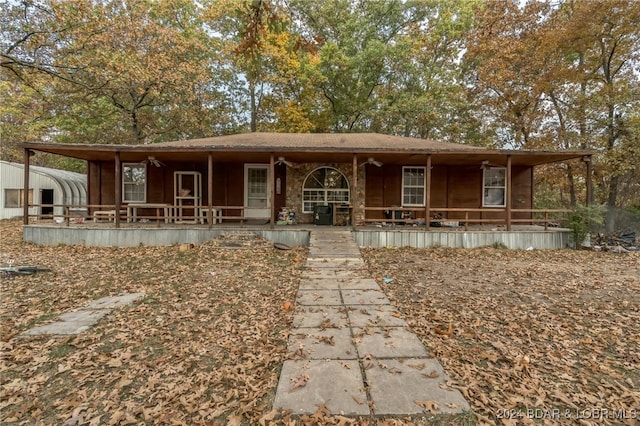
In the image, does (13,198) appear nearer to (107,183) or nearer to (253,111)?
(107,183)

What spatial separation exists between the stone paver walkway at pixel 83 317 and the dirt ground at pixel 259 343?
19 centimetres

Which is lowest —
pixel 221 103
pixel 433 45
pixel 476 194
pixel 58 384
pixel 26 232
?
pixel 58 384

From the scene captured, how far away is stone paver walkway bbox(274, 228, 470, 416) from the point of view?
8.27 feet

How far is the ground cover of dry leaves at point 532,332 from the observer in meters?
2.67

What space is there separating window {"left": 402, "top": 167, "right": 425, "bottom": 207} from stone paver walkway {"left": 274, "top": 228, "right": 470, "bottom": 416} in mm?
7865

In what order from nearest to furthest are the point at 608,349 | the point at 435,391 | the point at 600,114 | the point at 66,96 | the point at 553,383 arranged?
the point at 435,391 < the point at 553,383 < the point at 608,349 < the point at 600,114 < the point at 66,96

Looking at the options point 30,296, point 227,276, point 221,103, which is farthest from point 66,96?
point 227,276

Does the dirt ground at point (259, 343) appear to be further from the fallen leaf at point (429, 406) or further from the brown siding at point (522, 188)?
the brown siding at point (522, 188)

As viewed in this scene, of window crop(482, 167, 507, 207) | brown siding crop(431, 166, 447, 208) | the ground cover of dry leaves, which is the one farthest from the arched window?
window crop(482, 167, 507, 207)

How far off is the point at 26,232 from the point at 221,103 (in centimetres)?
1535

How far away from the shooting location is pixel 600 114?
45.6 feet

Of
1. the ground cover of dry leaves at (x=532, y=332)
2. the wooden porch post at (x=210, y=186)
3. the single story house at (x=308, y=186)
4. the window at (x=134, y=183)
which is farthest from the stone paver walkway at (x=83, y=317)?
the window at (x=134, y=183)

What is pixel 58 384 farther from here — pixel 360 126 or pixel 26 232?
pixel 360 126

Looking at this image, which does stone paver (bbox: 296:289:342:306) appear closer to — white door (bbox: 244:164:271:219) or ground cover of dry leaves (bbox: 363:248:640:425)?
ground cover of dry leaves (bbox: 363:248:640:425)
